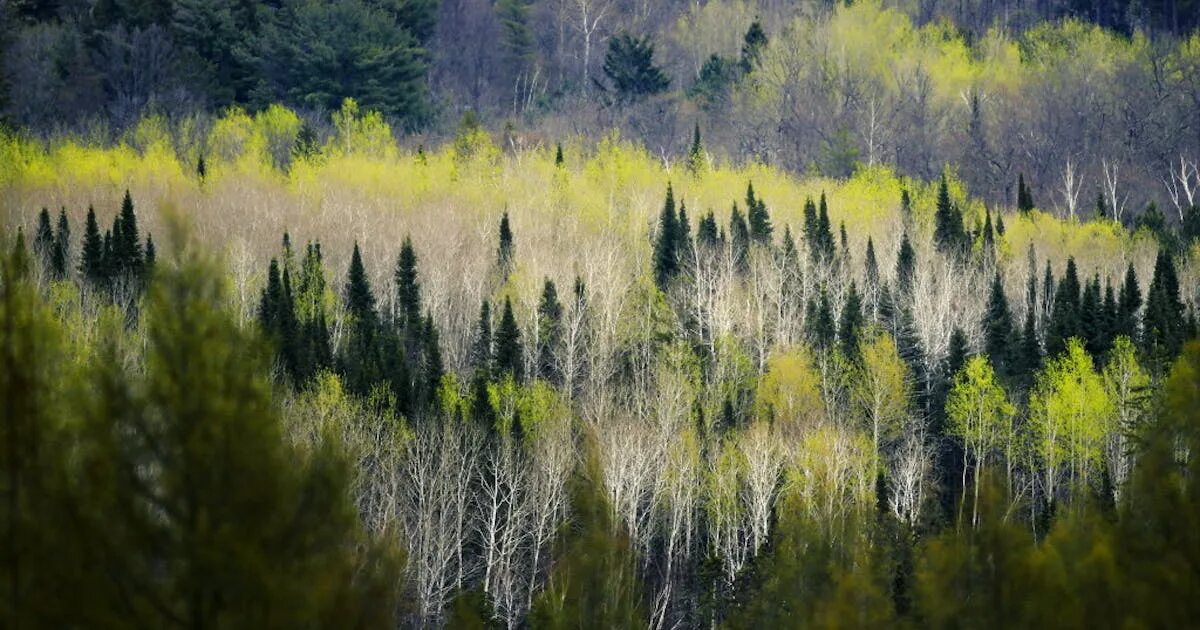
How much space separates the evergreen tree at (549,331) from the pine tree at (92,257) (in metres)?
15.5

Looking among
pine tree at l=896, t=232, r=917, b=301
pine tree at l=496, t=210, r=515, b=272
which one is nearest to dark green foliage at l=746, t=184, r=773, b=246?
pine tree at l=896, t=232, r=917, b=301

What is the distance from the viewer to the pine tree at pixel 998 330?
63000 millimetres

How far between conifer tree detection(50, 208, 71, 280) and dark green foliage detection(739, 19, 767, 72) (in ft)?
162

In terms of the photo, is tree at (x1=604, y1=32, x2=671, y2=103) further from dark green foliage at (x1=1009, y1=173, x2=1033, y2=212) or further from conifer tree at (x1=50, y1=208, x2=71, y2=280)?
conifer tree at (x1=50, y1=208, x2=71, y2=280)

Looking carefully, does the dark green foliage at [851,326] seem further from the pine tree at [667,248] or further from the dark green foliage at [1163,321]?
the dark green foliage at [1163,321]

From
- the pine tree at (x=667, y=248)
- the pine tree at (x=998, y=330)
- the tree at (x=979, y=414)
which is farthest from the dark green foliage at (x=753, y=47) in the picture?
the tree at (x=979, y=414)

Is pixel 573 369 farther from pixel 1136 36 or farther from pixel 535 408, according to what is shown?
pixel 1136 36

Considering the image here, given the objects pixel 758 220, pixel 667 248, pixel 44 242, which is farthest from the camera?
pixel 758 220

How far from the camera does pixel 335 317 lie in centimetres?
6397

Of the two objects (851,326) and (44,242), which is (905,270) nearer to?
(851,326)

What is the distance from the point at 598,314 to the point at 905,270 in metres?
13.4

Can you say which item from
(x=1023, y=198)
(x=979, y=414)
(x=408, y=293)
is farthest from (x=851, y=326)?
(x=1023, y=198)

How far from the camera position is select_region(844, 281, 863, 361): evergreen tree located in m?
63.3

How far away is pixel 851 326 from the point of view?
211ft
